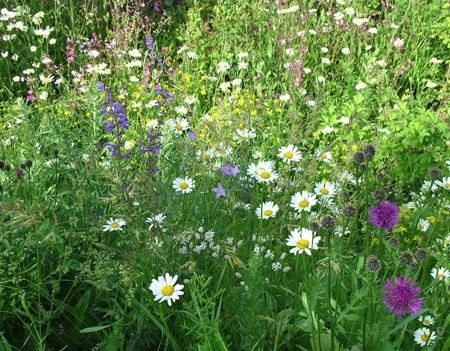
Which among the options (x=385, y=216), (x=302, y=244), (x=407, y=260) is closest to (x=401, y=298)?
(x=407, y=260)

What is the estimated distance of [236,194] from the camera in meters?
2.60

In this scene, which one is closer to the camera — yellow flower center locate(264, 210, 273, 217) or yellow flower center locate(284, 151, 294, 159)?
yellow flower center locate(264, 210, 273, 217)

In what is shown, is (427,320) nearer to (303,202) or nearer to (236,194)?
(303,202)

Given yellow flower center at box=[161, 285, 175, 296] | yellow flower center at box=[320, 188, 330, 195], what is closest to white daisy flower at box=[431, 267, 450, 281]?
yellow flower center at box=[320, 188, 330, 195]

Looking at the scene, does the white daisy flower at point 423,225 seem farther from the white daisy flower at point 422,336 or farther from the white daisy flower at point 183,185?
the white daisy flower at point 183,185

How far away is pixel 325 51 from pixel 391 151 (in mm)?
1302

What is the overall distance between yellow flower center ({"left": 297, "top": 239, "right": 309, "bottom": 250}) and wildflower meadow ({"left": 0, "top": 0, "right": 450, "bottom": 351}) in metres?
0.02

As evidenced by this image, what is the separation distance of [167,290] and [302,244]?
16.9 inches

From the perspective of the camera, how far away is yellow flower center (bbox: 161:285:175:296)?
1662 mm

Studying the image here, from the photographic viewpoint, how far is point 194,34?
14.9 feet

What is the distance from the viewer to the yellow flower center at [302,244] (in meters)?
1.76

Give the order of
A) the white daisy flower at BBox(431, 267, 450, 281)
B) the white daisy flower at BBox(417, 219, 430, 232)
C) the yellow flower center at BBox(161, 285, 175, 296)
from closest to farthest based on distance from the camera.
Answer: the yellow flower center at BBox(161, 285, 175, 296) < the white daisy flower at BBox(431, 267, 450, 281) < the white daisy flower at BBox(417, 219, 430, 232)

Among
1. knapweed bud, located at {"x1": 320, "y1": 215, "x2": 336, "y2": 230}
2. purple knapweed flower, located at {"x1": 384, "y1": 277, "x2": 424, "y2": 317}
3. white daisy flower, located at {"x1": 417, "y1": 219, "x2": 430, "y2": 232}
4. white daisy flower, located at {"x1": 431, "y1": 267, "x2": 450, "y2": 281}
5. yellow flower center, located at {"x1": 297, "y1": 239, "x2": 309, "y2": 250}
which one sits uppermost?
knapweed bud, located at {"x1": 320, "y1": 215, "x2": 336, "y2": 230}

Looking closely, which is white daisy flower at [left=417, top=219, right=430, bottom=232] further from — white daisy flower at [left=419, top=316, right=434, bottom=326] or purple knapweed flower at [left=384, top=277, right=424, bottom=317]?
purple knapweed flower at [left=384, top=277, right=424, bottom=317]
